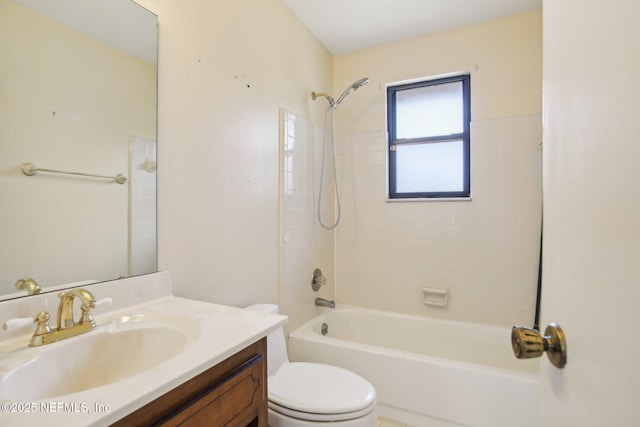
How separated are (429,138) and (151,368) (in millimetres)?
2330

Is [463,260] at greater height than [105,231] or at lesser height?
lesser

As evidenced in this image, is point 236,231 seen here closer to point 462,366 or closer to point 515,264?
point 462,366

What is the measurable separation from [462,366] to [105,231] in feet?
5.65

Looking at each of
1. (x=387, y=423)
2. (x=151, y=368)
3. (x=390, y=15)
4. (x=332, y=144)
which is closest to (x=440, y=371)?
(x=387, y=423)

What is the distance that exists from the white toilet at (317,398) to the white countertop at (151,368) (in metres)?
0.49

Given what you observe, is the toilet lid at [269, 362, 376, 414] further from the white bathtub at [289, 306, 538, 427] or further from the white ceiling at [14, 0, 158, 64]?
the white ceiling at [14, 0, 158, 64]

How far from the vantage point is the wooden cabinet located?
23.8 inches

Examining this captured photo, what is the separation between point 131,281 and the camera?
41.6 inches

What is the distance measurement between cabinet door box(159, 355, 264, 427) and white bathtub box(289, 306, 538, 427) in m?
1.02

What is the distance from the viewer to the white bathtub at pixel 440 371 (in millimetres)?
1471

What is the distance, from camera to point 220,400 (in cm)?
75

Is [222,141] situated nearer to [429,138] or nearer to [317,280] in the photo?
[317,280]

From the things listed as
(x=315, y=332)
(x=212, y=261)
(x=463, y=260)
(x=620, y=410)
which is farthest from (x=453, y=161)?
(x=620, y=410)

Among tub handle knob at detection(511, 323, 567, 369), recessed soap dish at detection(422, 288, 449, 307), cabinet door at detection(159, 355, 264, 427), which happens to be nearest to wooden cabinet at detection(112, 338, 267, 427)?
cabinet door at detection(159, 355, 264, 427)
